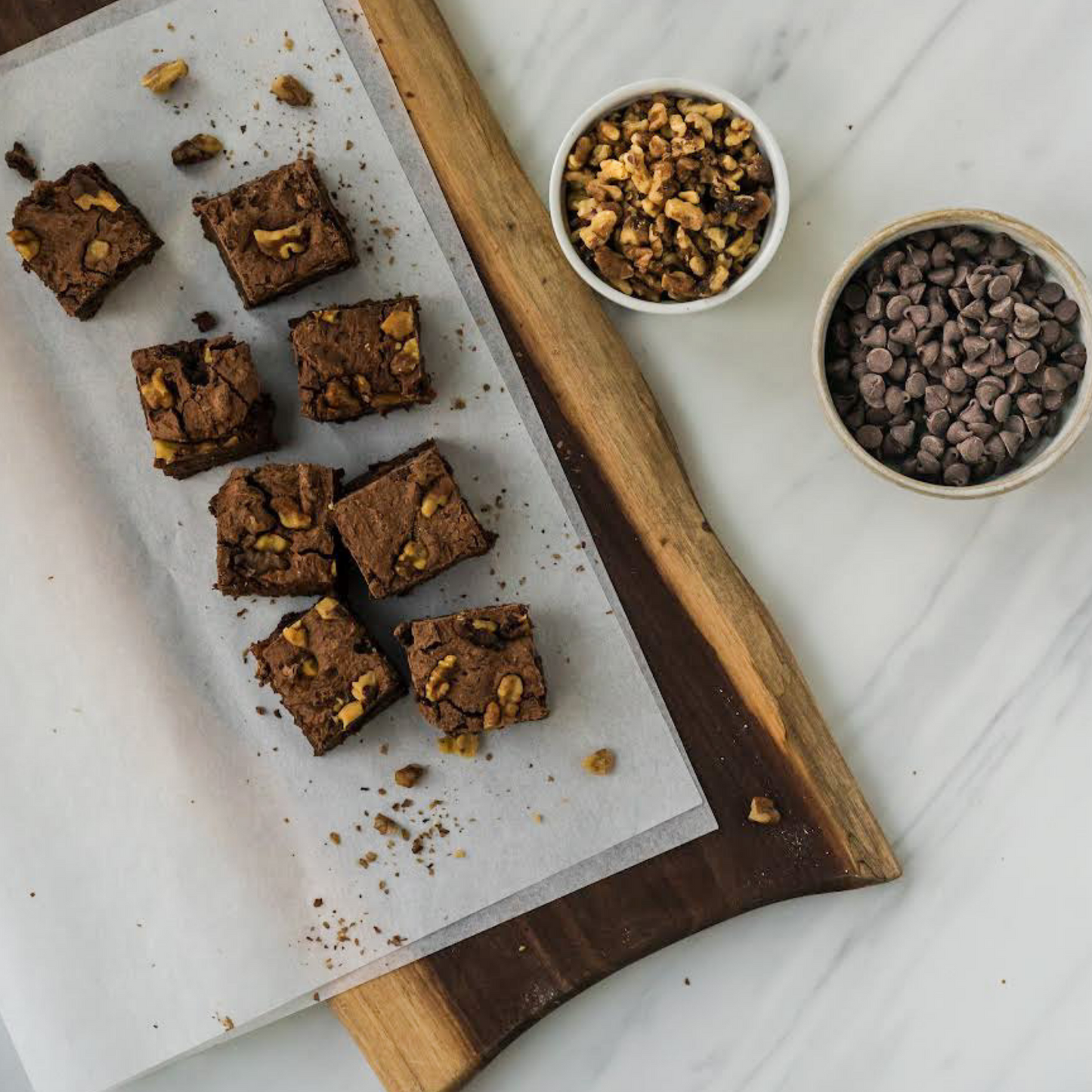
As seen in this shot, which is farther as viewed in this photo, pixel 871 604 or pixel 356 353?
pixel 871 604

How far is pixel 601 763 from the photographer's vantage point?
2283 millimetres

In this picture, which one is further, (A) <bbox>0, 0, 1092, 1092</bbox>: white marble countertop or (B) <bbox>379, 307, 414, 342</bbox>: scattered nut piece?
(A) <bbox>0, 0, 1092, 1092</bbox>: white marble countertop

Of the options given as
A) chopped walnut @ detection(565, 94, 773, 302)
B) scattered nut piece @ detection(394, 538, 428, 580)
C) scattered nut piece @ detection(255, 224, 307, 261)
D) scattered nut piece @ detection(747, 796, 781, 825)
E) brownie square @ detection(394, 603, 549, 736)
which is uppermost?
scattered nut piece @ detection(255, 224, 307, 261)

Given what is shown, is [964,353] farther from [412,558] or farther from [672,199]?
[412,558]

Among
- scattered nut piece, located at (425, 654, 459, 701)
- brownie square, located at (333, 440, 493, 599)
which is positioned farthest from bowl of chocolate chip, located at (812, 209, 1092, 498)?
scattered nut piece, located at (425, 654, 459, 701)

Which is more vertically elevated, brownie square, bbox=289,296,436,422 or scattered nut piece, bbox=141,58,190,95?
scattered nut piece, bbox=141,58,190,95

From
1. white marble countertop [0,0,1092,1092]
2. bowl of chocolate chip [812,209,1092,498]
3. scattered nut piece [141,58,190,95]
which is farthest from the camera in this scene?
white marble countertop [0,0,1092,1092]

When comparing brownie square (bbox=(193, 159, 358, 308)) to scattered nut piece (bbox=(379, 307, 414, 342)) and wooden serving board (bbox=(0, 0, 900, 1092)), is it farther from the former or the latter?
wooden serving board (bbox=(0, 0, 900, 1092))

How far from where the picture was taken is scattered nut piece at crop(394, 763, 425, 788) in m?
2.30

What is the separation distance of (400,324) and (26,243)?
80 cm

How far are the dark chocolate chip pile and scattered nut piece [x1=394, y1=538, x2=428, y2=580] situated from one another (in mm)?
937

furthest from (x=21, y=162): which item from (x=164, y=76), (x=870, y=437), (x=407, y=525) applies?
(x=870, y=437)

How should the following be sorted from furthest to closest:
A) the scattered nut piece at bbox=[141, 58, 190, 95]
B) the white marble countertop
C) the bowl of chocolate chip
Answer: the white marble countertop → the scattered nut piece at bbox=[141, 58, 190, 95] → the bowl of chocolate chip

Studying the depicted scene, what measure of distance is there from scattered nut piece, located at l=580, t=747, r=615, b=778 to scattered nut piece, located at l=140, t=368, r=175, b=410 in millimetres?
1165
